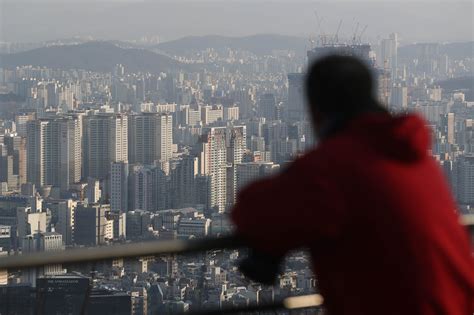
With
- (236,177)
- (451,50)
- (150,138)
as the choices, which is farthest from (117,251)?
(451,50)

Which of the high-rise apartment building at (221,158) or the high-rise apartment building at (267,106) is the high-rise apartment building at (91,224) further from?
the high-rise apartment building at (267,106)

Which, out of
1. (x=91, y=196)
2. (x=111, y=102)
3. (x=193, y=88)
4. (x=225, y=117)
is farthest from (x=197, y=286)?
(x=193, y=88)

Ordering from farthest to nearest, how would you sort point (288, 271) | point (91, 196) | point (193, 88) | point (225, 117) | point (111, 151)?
point (193, 88) → point (225, 117) → point (111, 151) → point (91, 196) → point (288, 271)

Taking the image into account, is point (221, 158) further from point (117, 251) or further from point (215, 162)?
point (117, 251)

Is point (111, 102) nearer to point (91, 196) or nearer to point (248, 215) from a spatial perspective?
point (91, 196)

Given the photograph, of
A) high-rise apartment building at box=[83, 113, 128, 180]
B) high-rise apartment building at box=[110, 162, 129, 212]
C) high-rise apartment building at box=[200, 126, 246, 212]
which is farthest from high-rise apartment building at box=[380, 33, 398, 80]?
high-rise apartment building at box=[110, 162, 129, 212]

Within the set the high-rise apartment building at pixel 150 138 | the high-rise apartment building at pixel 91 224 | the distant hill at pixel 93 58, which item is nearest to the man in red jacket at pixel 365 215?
the high-rise apartment building at pixel 91 224
